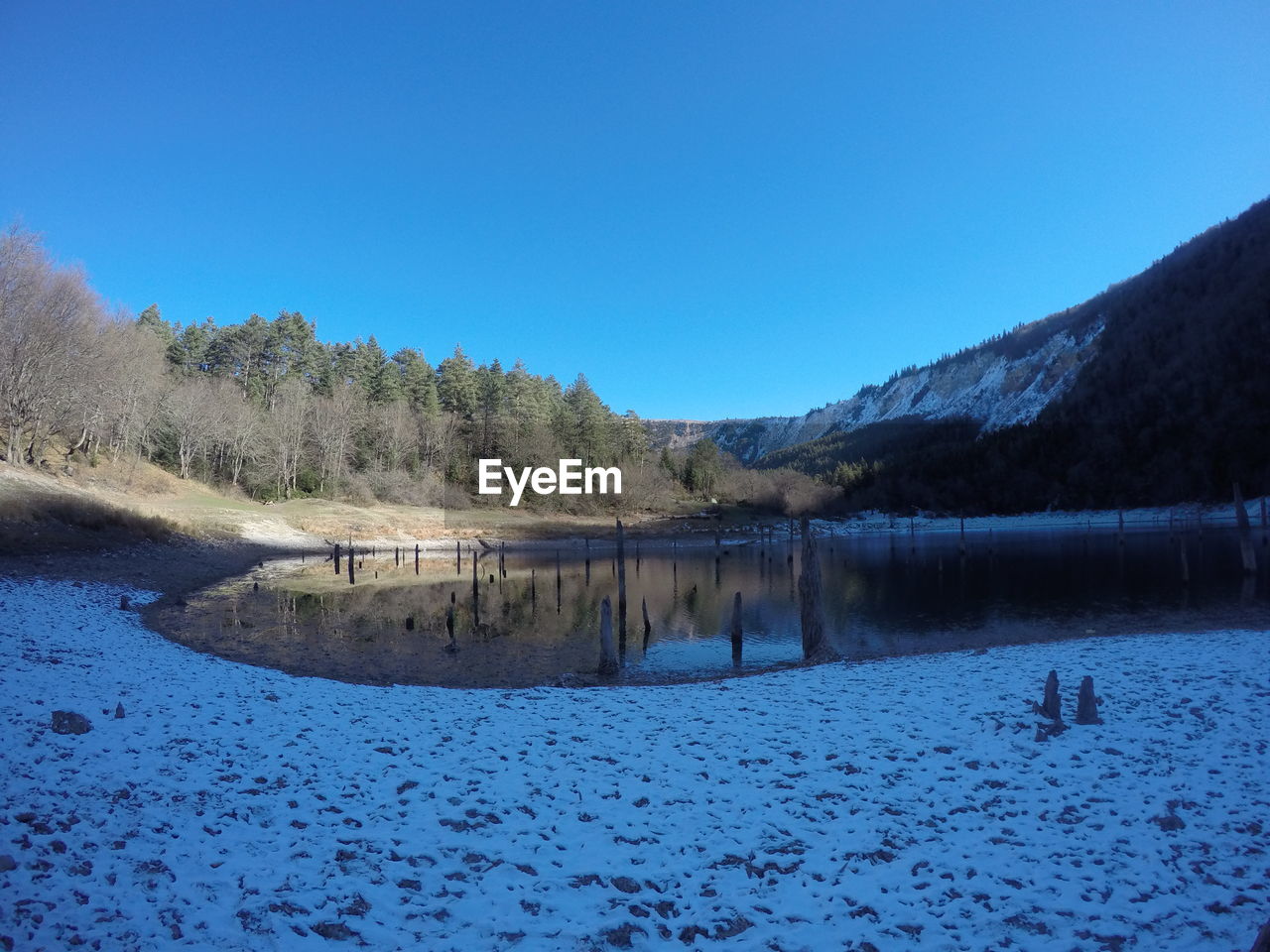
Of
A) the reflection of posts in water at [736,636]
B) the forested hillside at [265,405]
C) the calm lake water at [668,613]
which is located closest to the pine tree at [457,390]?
the forested hillside at [265,405]

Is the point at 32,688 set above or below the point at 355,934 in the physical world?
above

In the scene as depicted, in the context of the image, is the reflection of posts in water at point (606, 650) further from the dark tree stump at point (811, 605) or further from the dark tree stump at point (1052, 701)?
the dark tree stump at point (1052, 701)

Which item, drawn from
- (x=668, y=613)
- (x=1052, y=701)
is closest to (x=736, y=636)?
(x=668, y=613)

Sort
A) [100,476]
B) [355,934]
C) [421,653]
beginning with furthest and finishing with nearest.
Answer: [100,476] → [421,653] → [355,934]

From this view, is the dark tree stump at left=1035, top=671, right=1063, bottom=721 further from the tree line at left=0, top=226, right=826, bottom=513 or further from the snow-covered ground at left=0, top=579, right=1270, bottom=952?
the tree line at left=0, top=226, right=826, bottom=513

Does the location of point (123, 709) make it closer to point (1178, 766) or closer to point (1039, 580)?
point (1178, 766)

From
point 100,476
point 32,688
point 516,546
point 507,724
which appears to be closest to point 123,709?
point 32,688
